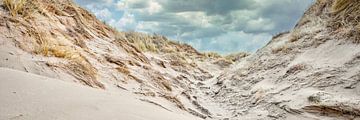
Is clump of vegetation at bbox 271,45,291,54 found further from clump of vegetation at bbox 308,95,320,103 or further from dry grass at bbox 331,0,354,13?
clump of vegetation at bbox 308,95,320,103

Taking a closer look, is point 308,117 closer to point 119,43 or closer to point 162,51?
point 119,43

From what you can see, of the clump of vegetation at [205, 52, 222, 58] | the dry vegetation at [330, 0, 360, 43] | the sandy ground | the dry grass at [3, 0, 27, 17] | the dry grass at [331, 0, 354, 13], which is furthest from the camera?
the clump of vegetation at [205, 52, 222, 58]

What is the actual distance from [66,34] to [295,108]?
336 centimetres

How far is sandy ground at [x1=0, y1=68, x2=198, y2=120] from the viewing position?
2.06 meters

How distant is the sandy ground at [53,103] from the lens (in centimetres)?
206

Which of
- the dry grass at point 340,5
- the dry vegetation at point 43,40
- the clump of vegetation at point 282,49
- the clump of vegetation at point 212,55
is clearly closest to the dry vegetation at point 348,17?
the dry grass at point 340,5

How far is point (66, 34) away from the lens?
5.48 m

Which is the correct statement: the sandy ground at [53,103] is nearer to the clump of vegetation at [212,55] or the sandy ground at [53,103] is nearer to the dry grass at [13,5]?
the dry grass at [13,5]

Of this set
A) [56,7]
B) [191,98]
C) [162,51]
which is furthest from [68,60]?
[162,51]

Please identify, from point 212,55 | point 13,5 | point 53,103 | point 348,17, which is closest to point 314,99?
point 348,17

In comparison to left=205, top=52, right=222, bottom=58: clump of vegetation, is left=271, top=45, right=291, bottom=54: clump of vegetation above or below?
below

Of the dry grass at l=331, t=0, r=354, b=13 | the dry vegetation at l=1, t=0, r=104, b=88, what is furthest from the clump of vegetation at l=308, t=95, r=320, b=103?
the dry grass at l=331, t=0, r=354, b=13

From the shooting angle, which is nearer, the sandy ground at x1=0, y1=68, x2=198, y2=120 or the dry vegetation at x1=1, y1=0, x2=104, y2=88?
the sandy ground at x1=0, y1=68, x2=198, y2=120

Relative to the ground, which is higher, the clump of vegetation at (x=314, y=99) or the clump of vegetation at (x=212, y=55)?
the clump of vegetation at (x=212, y=55)
